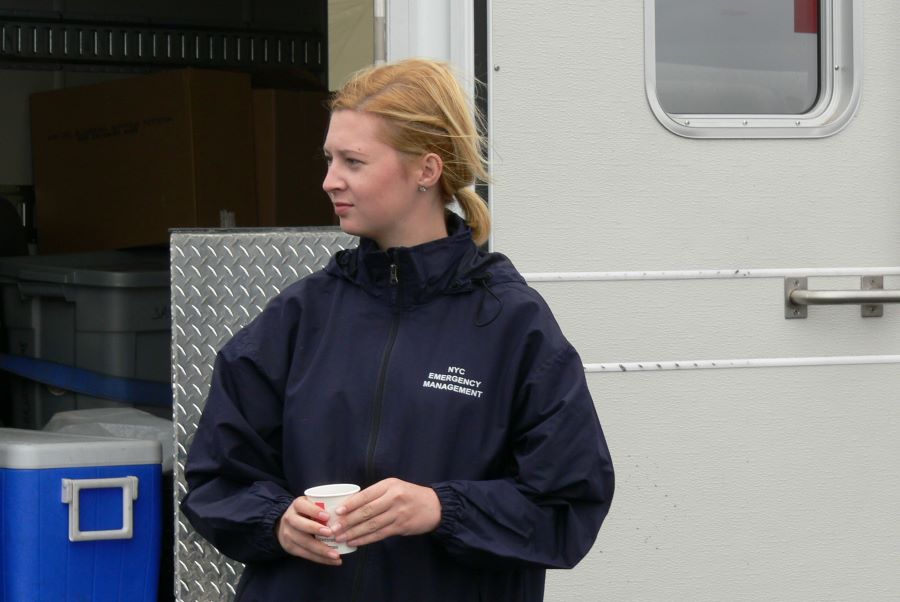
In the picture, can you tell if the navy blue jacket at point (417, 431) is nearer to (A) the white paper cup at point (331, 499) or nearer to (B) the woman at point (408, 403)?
(B) the woman at point (408, 403)

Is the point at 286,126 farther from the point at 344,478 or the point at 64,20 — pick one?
the point at 344,478

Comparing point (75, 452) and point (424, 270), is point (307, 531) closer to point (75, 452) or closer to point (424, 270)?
point (424, 270)

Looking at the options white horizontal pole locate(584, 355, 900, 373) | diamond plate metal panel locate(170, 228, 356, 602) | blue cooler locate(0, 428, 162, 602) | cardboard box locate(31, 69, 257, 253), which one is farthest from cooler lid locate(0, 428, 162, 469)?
cardboard box locate(31, 69, 257, 253)

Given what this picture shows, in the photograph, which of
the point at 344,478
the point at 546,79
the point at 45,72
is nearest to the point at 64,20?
the point at 45,72

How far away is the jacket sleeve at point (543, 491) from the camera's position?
5.52ft

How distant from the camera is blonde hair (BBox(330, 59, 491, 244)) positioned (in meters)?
1.80

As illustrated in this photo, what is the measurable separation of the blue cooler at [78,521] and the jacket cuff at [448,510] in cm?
103

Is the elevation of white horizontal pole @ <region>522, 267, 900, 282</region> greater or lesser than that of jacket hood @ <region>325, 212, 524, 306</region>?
lesser

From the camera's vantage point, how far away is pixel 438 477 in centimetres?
174

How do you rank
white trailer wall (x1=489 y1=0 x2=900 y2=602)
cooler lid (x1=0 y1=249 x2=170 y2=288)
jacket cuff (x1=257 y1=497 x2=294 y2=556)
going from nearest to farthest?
jacket cuff (x1=257 y1=497 x2=294 y2=556) → white trailer wall (x1=489 y1=0 x2=900 y2=602) → cooler lid (x1=0 y1=249 x2=170 y2=288)

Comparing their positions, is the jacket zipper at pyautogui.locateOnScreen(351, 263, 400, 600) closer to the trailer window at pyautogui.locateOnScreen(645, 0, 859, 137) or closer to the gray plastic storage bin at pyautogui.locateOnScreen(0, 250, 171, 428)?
the trailer window at pyautogui.locateOnScreen(645, 0, 859, 137)

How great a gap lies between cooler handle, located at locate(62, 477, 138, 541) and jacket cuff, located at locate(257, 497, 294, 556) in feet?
2.84

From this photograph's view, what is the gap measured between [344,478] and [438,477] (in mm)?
125

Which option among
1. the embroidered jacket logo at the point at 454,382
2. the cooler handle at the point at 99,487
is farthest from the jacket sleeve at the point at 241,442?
the cooler handle at the point at 99,487
